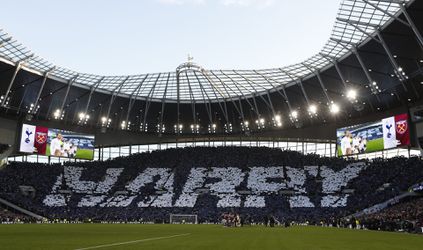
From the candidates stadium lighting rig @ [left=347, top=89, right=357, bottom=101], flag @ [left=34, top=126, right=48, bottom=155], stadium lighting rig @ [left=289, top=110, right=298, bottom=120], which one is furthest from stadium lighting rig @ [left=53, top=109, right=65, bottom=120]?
stadium lighting rig @ [left=347, top=89, right=357, bottom=101]

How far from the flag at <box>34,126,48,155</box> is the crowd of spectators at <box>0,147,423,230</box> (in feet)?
14.6

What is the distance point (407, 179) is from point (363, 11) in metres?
23.8

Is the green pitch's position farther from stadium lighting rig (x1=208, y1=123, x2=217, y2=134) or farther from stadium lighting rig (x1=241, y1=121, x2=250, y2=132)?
stadium lighting rig (x1=208, y1=123, x2=217, y2=134)

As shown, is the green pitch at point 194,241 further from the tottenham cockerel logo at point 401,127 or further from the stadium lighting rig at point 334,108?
the stadium lighting rig at point 334,108

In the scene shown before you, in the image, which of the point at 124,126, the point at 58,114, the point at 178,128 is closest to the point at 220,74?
the point at 178,128

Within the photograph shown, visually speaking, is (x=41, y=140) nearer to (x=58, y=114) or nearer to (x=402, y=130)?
(x=58, y=114)

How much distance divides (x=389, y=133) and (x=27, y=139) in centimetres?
5570

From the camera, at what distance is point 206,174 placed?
71.9m

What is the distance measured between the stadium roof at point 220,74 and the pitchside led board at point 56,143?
1132 centimetres

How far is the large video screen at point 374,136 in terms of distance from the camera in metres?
56.3

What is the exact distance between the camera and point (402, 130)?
2213 inches

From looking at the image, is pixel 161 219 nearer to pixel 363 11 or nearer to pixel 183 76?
pixel 183 76

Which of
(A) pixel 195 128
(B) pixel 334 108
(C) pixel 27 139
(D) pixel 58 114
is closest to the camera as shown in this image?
(B) pixel 334 108

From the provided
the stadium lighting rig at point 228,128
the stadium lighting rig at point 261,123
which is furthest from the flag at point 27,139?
the stadium lighting rig at point 261,123
